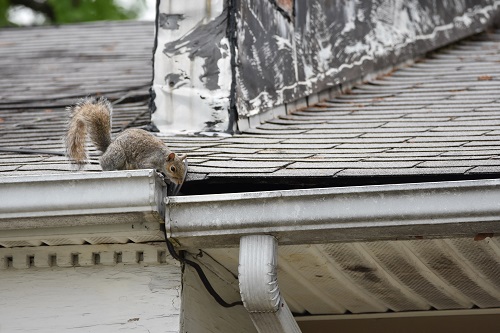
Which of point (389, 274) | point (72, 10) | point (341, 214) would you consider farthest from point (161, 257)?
point (72, 10)

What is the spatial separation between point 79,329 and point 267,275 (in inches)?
30.7

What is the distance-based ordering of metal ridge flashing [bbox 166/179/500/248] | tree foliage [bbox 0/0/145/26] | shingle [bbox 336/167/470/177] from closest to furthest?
metal ridge flashing [bbox 166/179/500/248], shingle [bbox 336/167/470/177], tree foliage [bbox 0/0/145/26]

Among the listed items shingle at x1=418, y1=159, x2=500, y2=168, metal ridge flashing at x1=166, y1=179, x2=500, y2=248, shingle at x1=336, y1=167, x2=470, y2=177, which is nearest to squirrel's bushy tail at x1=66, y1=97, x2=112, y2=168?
metal ridge flashing at x1=166, y1=179, x2=500, y2=248

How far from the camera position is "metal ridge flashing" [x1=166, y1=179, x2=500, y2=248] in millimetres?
2957

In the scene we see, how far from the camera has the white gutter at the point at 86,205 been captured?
3160 mm

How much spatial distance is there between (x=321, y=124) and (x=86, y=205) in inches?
61.9

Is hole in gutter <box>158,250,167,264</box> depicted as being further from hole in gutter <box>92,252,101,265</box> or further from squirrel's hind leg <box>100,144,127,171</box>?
squirrel's hind leg <box>100,144,127,171</box>

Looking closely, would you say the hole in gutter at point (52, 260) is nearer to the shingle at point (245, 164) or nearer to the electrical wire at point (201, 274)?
the electrical wire at point (201, 274)

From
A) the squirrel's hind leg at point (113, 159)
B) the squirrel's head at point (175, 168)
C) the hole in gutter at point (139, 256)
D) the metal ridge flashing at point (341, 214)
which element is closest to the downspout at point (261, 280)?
the metal ridge flashing at point (341, 214)

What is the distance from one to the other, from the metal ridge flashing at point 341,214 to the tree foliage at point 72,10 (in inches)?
421

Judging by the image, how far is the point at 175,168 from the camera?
3369mm

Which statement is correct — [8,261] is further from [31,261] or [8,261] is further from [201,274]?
[201,274]

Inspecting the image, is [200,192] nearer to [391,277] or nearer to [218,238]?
[218,238]

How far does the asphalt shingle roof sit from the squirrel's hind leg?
0.06 meters
